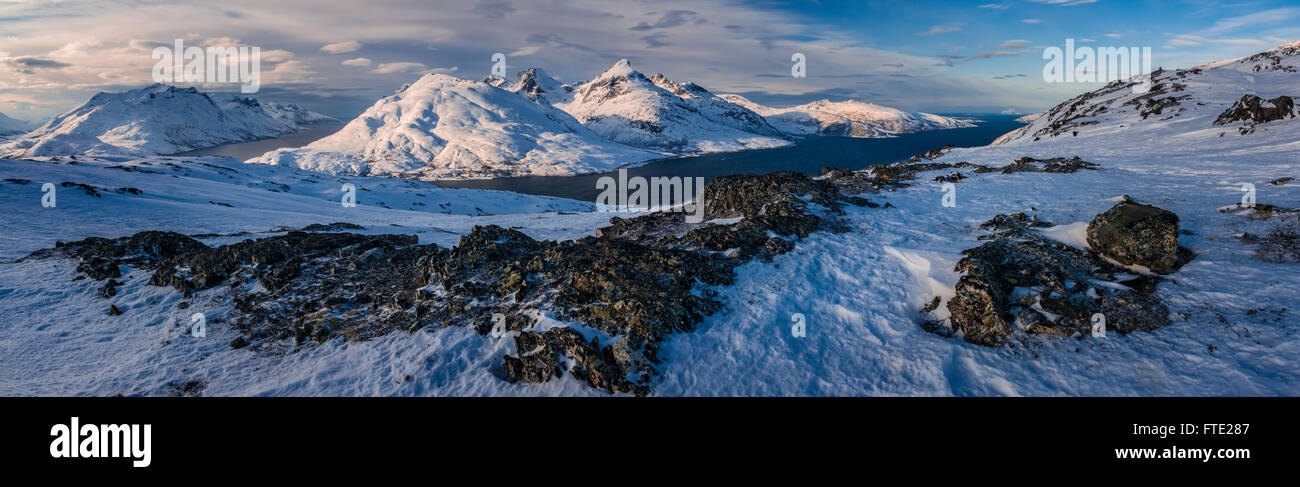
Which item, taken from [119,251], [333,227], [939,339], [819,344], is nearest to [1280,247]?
[939,339]

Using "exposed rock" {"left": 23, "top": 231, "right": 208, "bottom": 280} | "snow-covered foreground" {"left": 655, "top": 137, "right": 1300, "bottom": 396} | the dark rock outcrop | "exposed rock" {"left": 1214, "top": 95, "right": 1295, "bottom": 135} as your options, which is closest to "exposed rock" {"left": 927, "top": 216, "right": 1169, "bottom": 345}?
"snow-covered foreground" {"left": 655, "top": 137, "right": 1300, "bottom": 396}

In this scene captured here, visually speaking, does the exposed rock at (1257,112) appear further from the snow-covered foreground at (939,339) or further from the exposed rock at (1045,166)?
the snow-covered foreground at (939,339)

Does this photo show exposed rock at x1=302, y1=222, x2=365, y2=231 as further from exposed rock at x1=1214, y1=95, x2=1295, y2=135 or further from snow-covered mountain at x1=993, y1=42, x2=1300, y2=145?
exposed rock at x1=1214, y1=95, x2=1295, y2=135

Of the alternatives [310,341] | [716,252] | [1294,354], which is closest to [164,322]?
[310,341]

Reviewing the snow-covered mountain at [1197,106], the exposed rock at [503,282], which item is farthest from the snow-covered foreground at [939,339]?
the snow-covered mountain at [1197,106]

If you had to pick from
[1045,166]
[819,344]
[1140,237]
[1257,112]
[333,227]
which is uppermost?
[1257,112]

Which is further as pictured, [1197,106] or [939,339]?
[1197,106]

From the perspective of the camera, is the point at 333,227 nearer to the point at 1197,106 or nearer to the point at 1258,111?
the point at 1258,111
